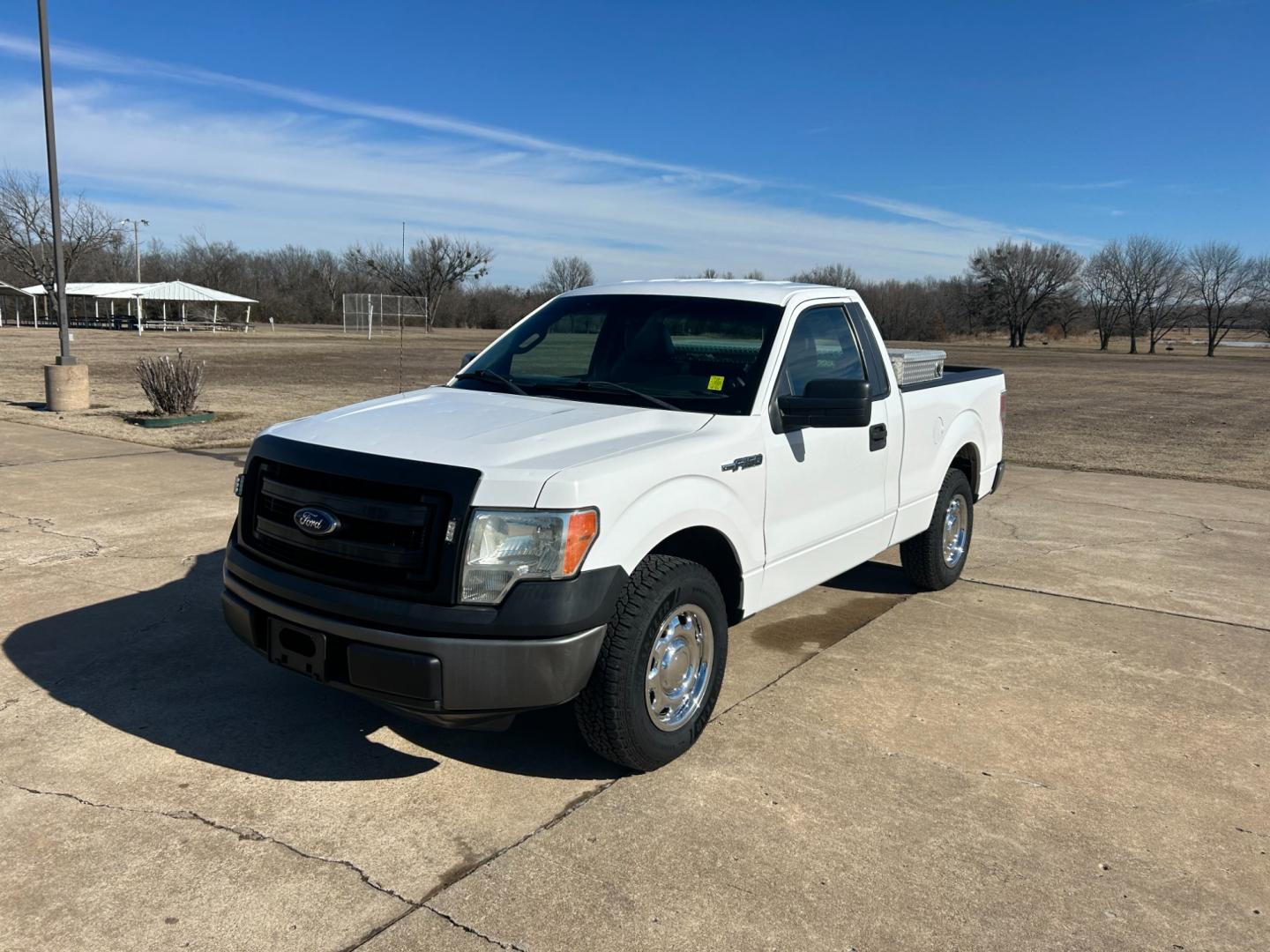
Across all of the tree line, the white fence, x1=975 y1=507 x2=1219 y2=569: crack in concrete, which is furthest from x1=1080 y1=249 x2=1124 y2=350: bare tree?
x1=975 y1=507 x2=1219 y2=569: crack in concrete

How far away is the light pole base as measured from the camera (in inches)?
603

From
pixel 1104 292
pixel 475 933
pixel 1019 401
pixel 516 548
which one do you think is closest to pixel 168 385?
pixel 516 548

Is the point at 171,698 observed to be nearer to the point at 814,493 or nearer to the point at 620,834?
the point at 620,834

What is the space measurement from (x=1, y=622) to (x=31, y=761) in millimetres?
1945

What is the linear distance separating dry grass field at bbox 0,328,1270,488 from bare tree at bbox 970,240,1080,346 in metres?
48.3

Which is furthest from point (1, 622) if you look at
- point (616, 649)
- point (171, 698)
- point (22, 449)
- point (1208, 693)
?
point (22, 449)

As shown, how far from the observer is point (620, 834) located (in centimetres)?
338

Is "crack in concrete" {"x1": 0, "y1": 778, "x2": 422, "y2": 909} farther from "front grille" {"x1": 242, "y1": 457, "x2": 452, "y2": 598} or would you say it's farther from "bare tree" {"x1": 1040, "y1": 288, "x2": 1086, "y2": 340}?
"bare tree" {"x1": 1040, "y1": 288, "x2": 1086, "y2": 340}

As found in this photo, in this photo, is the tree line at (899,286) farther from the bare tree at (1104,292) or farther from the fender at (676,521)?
the fender at (676,521)

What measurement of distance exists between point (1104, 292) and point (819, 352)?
90.3 meters

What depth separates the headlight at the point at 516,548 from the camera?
3.25 metres

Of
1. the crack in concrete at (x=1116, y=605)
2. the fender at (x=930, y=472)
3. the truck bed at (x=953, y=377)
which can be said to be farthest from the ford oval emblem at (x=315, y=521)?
the crack in concrete at (x=1116, y=605)

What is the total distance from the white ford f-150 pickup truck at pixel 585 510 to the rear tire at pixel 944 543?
3.24 feet

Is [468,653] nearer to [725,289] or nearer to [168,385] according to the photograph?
[725,289]
